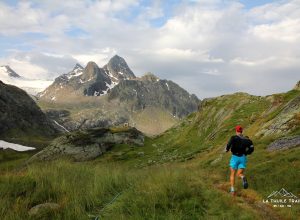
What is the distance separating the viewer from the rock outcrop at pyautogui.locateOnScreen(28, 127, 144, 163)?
296 ft

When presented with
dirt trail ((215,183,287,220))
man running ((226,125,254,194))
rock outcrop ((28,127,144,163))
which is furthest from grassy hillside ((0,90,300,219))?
rock outcrop ((28,127,144,163))

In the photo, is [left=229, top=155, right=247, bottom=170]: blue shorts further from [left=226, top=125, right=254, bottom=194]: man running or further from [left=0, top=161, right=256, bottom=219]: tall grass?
[left=0, top=161, right=256, bottom=219]: tall grass

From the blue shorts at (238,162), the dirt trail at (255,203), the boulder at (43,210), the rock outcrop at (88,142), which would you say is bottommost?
the rock outcrop at (88,142)

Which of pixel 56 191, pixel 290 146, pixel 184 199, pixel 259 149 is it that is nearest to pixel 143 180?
pixel 184 199

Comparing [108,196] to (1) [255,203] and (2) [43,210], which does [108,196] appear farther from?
(1) [255,203]

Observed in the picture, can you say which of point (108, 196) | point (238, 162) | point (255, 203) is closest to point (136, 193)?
point (108, 196)

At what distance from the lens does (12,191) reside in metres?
14.3

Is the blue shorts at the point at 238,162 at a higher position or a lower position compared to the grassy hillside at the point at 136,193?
higher

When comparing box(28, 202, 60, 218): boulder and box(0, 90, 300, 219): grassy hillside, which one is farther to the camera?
box(0, 90, 300, 219): grassy hillside

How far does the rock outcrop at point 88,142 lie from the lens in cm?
9025

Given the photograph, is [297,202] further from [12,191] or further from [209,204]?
[12,191]

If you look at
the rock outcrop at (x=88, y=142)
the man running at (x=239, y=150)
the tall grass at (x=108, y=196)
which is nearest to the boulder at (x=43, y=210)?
the tall grass at (x=108, y=196)

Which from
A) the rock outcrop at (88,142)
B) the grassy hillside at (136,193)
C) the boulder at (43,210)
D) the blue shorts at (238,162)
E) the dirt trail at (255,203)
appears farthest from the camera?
Answer: the rock outcrop at (88,142)

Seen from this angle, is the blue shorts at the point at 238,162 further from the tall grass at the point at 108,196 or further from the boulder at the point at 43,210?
the boulder at the point at 43,210
